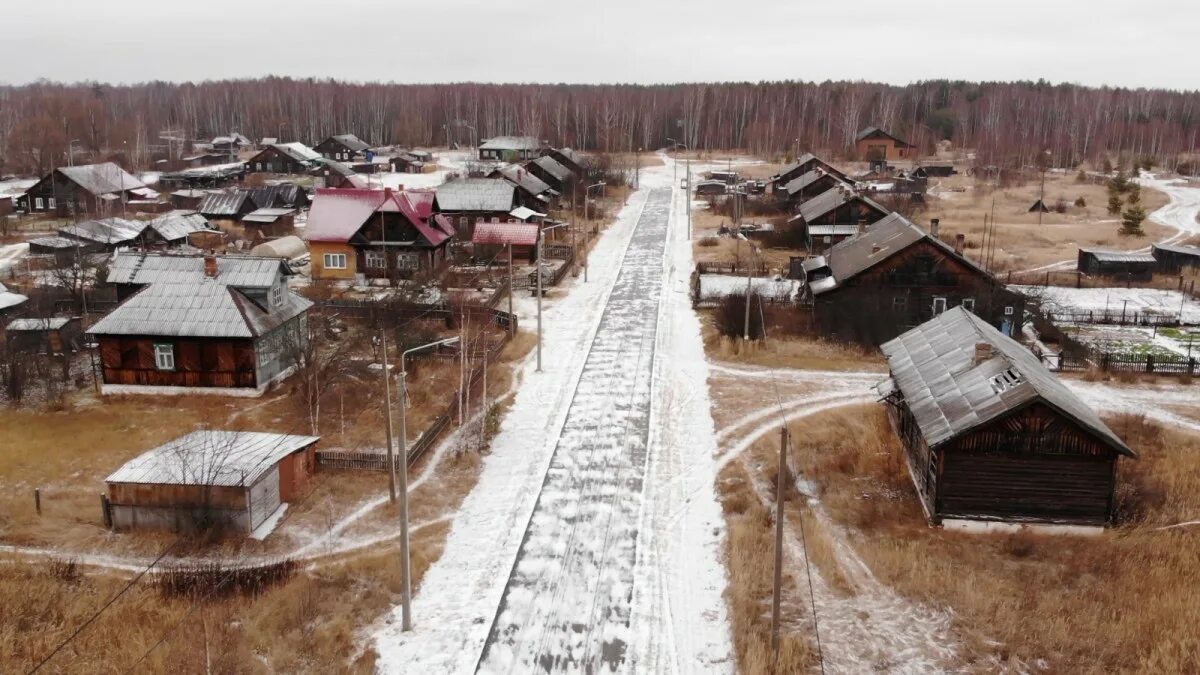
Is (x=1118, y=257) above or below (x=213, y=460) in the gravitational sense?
above

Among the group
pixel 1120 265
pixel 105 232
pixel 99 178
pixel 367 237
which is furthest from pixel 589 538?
pixel 99 178

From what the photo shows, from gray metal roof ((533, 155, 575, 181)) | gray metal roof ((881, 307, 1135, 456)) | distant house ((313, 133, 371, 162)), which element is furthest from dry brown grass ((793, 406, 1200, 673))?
distant house ((313, 133, 371, 162))

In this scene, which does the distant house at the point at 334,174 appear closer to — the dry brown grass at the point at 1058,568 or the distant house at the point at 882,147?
the distant house at the point at 882,147

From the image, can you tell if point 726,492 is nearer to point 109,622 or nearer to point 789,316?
point 109,622

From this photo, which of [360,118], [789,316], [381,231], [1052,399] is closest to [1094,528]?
[1052,399]

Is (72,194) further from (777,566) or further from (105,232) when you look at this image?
(777,566)
